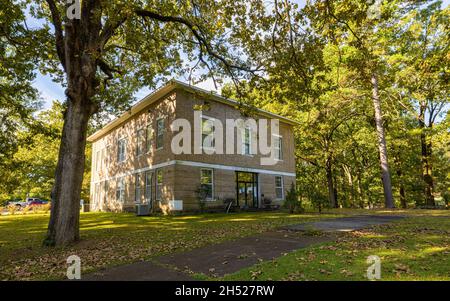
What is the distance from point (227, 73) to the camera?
38.0 ft

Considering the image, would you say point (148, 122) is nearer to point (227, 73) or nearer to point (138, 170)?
point (138, 170)

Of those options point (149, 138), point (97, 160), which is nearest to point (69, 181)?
point (149, 138)

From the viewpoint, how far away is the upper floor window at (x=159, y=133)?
61.3 ft

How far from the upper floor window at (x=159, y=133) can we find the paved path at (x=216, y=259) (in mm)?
11918

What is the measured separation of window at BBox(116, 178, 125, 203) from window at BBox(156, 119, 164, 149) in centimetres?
695

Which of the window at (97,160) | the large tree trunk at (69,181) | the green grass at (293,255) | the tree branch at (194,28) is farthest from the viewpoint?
the window at (97,160)

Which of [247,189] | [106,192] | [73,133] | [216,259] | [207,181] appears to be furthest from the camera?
[106,192]

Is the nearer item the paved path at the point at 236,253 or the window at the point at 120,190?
the paved path at the point at 236,253

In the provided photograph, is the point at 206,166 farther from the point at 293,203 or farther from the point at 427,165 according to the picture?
the point at 427,165

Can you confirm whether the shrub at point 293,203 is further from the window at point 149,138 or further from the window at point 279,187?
the window at point 149,138

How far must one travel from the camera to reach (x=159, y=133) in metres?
19.0

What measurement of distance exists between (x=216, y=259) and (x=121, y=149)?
21335 millimetres

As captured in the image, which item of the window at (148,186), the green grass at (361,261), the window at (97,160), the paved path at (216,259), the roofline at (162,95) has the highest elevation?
the roofline at (162,95)

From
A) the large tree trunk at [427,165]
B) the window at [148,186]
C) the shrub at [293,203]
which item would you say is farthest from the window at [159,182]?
the large tree trunk at [427,165]
